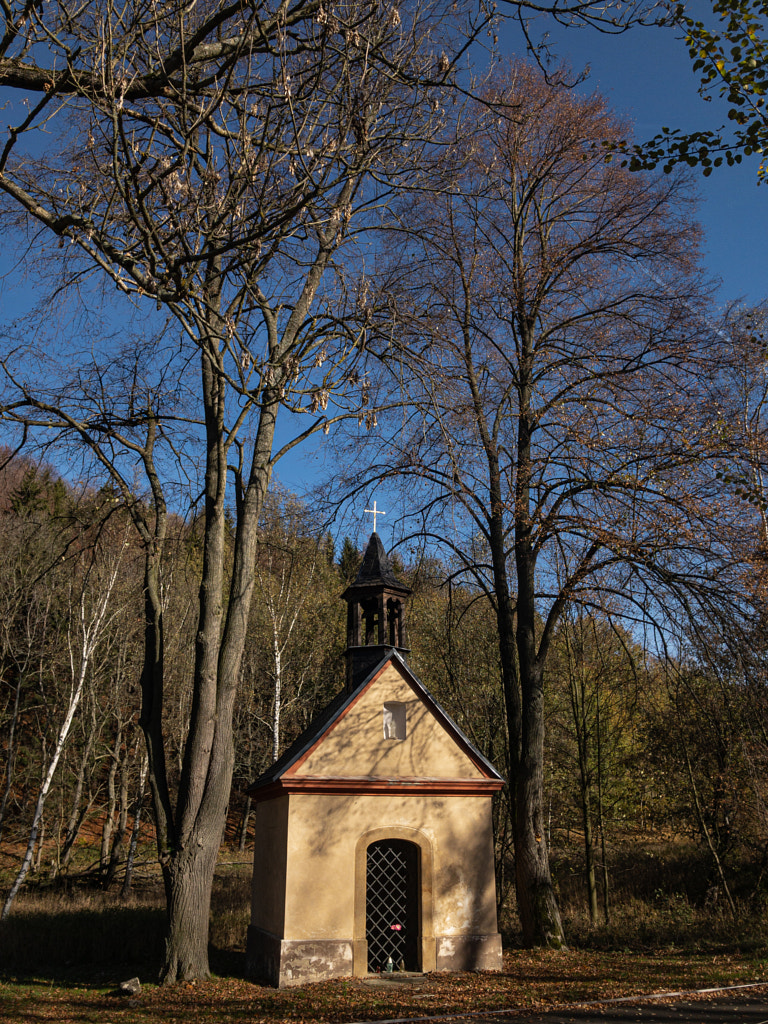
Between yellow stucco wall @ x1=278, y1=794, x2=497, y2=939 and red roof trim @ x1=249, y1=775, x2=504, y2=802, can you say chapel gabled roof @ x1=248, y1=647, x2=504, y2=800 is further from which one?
yellow stucco wall @ x1=278, y1=794, x2=497, y2=939

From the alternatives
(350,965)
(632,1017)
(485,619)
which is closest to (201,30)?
(632,1017)

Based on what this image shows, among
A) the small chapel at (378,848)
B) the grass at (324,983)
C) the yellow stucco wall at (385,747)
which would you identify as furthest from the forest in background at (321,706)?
the small chapel at (378,848)

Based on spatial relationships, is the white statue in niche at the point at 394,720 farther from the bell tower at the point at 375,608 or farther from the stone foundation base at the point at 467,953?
the stone foundation base at the point at 467,953

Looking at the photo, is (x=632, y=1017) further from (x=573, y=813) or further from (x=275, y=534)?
(x=573, y=813)

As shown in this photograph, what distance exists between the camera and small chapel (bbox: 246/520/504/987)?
1023 cm

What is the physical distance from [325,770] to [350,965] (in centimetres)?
252

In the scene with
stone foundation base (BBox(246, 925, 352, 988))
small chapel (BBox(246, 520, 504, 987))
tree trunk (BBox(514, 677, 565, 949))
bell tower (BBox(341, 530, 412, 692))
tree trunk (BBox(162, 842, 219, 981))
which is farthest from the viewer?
bell tower (BBox(341, 530, 412, 692))

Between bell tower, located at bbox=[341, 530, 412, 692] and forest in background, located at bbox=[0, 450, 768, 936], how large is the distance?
0.93m

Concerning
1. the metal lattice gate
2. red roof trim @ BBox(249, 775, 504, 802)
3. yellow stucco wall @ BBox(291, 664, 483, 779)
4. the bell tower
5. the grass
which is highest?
the bell tower

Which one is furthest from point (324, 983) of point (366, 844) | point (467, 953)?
point (467, 953)

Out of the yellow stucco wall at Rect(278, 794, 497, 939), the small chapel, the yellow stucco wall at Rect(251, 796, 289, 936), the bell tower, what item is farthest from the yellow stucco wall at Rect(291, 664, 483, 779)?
the bell tower

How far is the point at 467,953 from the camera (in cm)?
1066

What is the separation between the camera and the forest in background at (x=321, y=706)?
15.0 m

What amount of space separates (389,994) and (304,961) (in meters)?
1.40
